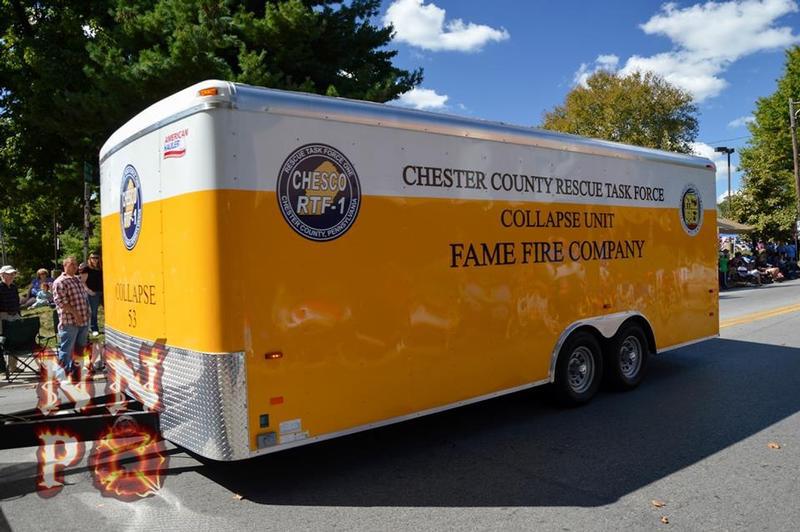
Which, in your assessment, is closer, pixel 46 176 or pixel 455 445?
pixel 455 445

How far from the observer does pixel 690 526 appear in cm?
388

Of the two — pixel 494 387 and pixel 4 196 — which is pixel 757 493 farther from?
pixel 4 196

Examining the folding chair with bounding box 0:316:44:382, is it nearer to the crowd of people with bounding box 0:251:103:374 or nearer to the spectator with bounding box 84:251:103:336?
the crowd of people with bounding box 0:251:103:374

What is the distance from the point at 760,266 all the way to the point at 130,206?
30095 mm

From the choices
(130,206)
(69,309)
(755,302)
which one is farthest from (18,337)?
(755,302)

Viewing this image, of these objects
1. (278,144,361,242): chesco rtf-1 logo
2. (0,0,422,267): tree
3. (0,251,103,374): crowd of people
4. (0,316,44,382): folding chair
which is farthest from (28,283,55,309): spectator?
(278,144,361,242): chesco rtf-1 logo

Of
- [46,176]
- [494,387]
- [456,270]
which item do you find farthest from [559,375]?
[46,176]

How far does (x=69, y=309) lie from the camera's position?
8.09 meters

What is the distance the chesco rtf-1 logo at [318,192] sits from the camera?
4.25 meters

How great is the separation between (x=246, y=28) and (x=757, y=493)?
12279mm

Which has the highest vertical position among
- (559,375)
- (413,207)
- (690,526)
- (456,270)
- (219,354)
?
(413,207)

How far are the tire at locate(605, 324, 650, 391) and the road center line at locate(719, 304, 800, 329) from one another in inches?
239

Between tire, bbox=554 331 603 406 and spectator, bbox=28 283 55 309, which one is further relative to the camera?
spectator, bbox=28 283 55 309

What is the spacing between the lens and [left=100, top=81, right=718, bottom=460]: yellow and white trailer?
4.08 metres
